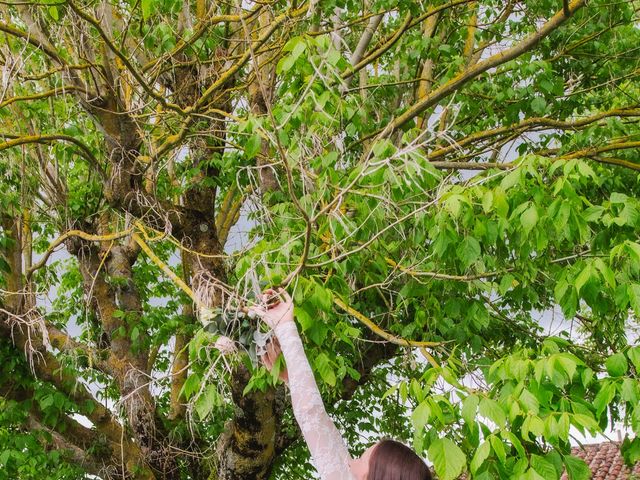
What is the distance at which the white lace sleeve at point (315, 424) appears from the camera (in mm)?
2137

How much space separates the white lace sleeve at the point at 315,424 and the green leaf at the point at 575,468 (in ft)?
3.13

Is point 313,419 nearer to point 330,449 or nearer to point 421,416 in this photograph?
point 330,449

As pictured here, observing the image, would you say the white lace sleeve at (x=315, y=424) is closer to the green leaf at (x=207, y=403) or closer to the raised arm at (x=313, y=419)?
the raised arm at (x=313, y=419)

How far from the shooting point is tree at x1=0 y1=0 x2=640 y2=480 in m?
3.04

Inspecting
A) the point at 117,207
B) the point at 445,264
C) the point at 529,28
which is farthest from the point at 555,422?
the point at 529,28

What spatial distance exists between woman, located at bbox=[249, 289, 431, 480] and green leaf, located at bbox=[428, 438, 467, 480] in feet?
1.41

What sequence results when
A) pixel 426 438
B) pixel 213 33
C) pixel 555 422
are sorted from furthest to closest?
pixel 213 33 < pixel 426 438 < pixel 555 422

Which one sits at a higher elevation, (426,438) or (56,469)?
(56,469)

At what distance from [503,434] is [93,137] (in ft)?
17.7

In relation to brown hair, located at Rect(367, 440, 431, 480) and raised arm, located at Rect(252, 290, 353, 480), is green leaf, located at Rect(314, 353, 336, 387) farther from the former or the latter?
brown hair, located at Rect(367, 440, 431, 480)

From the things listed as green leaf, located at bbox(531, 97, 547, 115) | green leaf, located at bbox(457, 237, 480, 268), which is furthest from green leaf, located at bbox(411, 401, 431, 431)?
green leaf, located at bbox(531, 97, 547, 115)

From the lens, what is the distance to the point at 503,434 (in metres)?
2.57

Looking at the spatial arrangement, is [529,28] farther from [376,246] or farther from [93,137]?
[93,137]

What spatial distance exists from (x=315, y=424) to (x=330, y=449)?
0.29 ft
